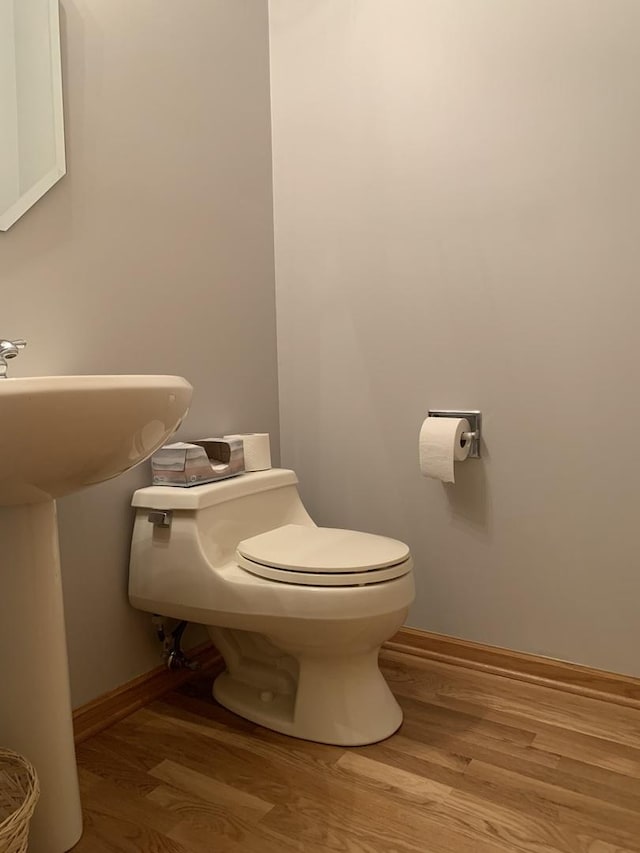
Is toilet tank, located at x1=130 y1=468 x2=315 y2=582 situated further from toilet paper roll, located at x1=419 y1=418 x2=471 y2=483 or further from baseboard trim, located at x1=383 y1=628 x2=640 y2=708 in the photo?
baseboard trim, located at x1=383 y1=628 x2=640 y2=708

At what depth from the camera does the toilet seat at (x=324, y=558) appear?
1.34m

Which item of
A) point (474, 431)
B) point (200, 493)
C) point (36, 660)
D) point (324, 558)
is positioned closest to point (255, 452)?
point (200, 493)

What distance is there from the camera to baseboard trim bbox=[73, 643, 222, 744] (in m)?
1.47

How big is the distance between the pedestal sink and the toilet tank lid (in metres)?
0.41

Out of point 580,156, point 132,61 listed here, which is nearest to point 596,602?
point 580,156

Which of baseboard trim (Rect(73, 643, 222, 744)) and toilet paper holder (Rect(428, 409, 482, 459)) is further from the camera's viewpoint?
toilet paper holder (Rect(428, 409, 482, 459))

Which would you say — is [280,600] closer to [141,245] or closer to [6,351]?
[6,351]

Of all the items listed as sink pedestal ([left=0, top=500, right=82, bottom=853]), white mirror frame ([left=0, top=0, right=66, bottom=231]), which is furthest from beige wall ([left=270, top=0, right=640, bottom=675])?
sink pedestal ([left=0, top=500, right=82, bottom=853])

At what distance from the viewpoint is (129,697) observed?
1.58 meters

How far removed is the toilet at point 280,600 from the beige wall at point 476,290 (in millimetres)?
388

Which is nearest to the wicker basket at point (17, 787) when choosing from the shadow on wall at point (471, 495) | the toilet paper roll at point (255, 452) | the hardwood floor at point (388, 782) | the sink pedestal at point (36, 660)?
the sink pedestal at point (36, 660)

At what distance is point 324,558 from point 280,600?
0.13 m

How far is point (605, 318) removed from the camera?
1.55 meters

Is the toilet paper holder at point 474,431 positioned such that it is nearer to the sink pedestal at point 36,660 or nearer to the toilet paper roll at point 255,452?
the toilet paper roll at point 255,452
